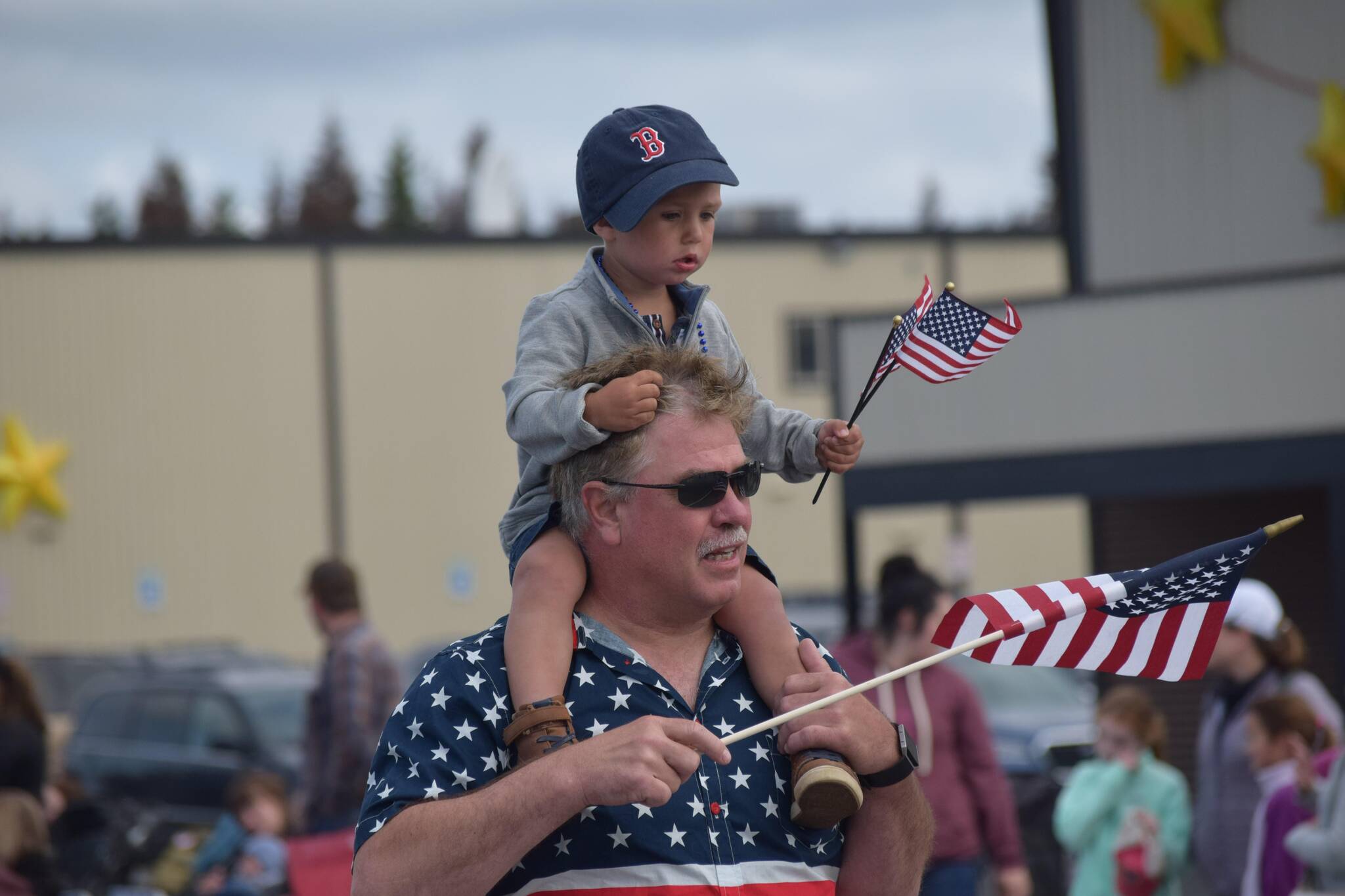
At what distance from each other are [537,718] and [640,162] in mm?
1026

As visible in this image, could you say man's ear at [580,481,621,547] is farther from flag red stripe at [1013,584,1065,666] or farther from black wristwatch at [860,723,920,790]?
flag red stripe at [1013,584,1065,666]

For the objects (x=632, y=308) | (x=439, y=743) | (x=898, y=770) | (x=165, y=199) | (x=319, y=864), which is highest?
(x=165, y=199)

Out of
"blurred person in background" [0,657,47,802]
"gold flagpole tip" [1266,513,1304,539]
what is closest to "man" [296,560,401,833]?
"blurred person in background" [0,657,47,802]

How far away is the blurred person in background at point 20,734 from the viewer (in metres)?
8.21

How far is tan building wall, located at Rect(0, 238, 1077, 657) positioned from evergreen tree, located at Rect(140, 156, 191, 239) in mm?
39596

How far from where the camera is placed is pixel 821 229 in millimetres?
30375

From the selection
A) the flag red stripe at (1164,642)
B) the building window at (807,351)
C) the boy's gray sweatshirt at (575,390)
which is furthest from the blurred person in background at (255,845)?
the building window at (807,351)

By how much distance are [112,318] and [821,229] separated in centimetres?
1144

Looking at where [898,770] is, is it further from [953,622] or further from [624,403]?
[624,403]

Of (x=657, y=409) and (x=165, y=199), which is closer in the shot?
(x=657, y=409)

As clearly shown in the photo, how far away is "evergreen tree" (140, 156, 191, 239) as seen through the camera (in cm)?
6819

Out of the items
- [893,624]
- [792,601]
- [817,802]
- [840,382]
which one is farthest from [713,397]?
[792,601]

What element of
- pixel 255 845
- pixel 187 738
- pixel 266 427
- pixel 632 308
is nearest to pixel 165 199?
pixel 266 427

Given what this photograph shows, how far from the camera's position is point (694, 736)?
2.87 meters
